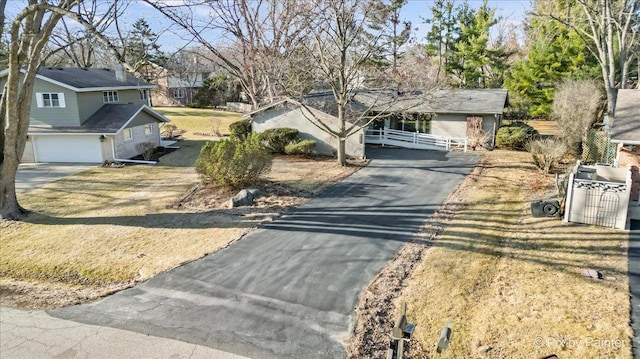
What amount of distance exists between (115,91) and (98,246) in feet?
63.9

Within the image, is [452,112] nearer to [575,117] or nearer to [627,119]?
[575,117]

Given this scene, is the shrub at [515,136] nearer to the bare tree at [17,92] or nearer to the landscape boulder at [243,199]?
the landscape boulder at [243,199]

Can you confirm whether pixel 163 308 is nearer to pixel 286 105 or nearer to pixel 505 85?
pixel 286 105

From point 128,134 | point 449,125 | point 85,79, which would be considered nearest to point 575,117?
point 449,125

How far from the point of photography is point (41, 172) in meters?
21.9

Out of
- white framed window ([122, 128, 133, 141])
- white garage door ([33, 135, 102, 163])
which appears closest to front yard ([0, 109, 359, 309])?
white garage door ([33, 135, 102, 163])

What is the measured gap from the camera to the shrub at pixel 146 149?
82.5 feet

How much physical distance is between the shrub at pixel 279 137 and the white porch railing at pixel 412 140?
634cm

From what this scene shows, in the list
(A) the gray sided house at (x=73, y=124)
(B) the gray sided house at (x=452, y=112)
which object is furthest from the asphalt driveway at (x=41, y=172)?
(B) the gray sided house at (x=452, y=112)

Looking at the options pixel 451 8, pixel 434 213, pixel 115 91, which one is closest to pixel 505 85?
pixel 451 8

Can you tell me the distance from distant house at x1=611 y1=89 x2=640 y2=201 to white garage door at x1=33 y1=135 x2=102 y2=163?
24646 millimetres

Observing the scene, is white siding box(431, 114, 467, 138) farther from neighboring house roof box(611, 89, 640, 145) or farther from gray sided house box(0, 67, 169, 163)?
gray sided house box(0, 67, 169, 163)

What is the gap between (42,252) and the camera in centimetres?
1155

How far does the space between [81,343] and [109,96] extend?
79.4 feet
